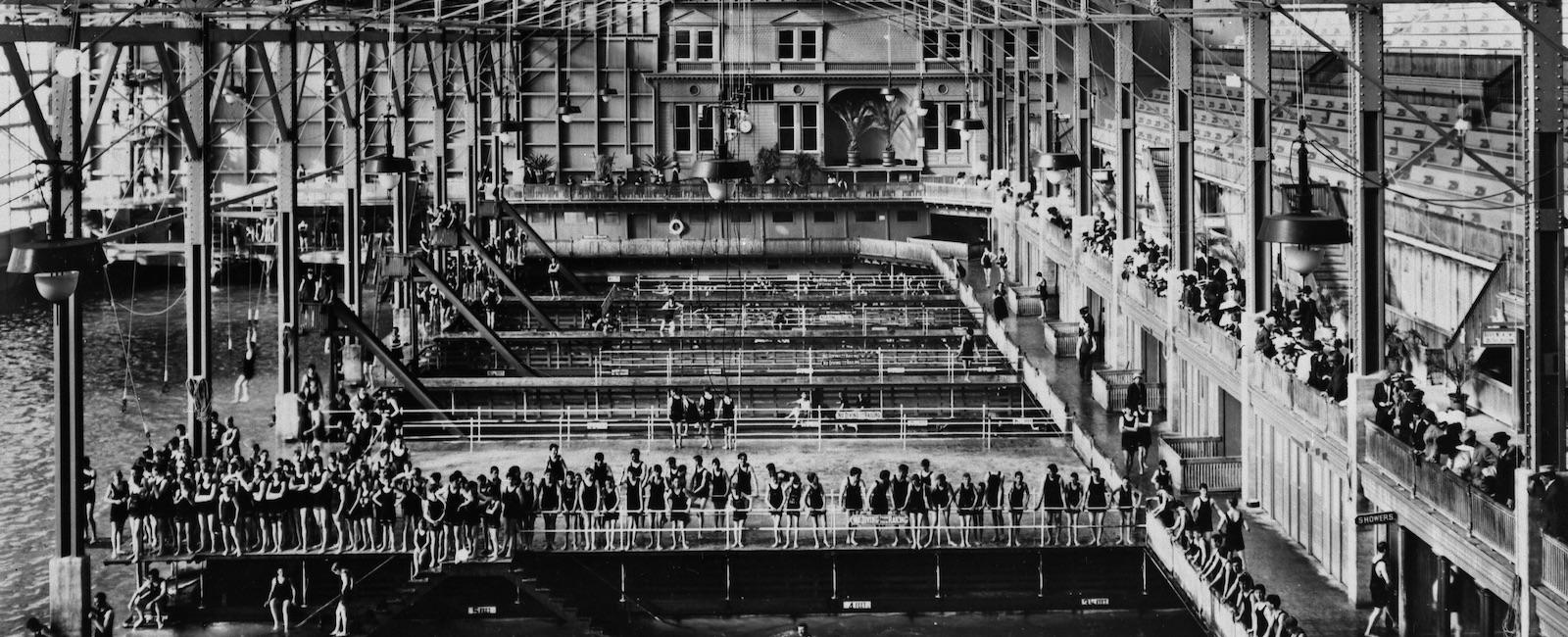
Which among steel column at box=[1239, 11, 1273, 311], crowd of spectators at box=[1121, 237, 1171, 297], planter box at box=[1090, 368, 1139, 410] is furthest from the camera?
planter box at box=[1090, 368, 1139, 410]

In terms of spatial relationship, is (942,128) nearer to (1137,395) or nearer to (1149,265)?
(1149,265)

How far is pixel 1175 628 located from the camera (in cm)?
2794

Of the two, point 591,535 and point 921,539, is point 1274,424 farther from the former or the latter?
point 591,535

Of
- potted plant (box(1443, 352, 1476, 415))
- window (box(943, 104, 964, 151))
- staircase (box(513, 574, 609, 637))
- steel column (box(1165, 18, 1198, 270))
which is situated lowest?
staircase (box(513, 574, 609, 637))

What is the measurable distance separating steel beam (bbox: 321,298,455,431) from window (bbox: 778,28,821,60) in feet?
112

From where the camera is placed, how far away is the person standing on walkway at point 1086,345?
40.0m

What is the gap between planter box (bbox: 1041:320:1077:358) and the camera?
1698 inches

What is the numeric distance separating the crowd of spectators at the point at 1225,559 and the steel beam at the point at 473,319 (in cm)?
2163

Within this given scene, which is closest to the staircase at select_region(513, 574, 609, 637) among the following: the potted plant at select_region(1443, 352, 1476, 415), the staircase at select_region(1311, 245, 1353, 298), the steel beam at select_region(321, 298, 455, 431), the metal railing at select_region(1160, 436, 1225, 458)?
the metal railing at select_region(1160, 436, 1225, 458)

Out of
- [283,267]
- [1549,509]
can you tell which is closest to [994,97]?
[283,267]

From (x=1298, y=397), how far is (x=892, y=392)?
18112 millimetres

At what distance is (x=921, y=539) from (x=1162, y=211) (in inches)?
918

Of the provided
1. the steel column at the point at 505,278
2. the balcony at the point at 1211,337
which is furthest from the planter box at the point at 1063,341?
the steel column at the point at 505,278

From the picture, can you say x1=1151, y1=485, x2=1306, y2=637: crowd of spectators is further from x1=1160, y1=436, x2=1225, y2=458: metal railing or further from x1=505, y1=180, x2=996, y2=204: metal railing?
x1=505, y1=180, x2=996, y2=204: metal railing
